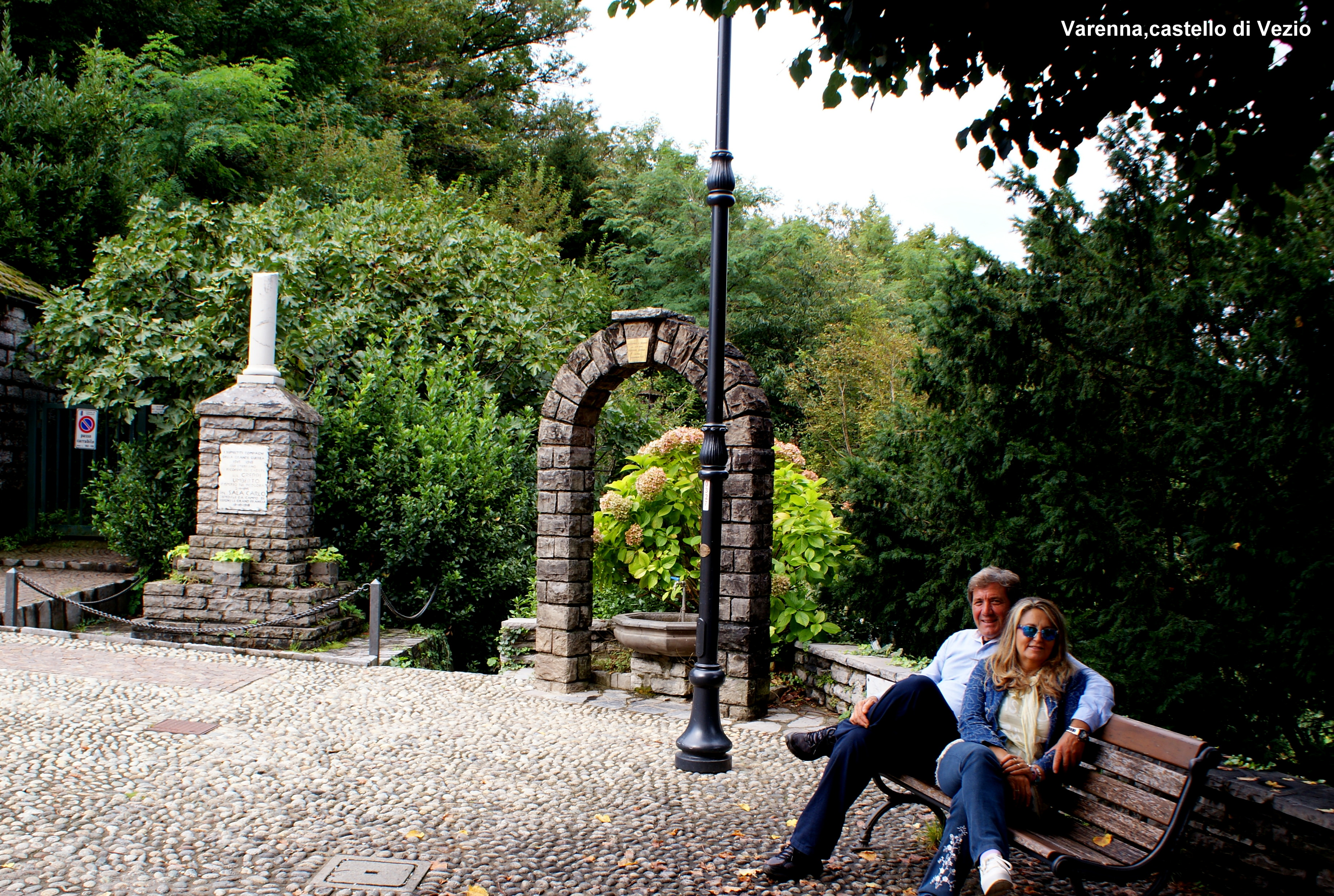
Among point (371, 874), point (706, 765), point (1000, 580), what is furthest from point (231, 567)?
point (1000, 580)

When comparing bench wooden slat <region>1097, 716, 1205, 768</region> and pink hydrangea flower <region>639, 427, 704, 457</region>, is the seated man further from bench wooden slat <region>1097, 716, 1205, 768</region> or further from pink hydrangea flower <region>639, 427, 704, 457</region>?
pink hydrangea flower <region>639, 427, 704, 457</region>

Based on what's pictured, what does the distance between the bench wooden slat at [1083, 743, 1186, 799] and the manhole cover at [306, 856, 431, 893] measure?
103 inches

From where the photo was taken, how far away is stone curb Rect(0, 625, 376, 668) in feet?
27.8

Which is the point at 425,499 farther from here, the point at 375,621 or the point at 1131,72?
the point at 1131,72

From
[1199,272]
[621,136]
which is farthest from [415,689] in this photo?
[621,136]

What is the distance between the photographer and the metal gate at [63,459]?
45.8 ft

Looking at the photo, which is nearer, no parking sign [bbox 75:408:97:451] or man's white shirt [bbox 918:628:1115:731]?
man's white shirt [bbox 918:628:1115:731]

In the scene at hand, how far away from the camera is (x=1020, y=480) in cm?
539

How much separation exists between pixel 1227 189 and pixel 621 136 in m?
29.1

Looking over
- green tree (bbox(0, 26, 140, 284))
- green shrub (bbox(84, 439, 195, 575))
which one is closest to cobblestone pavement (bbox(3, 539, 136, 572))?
green shrub (bbox(84, 439, 195, 575))

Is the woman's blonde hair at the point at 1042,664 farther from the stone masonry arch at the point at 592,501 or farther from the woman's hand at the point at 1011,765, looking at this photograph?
the stone masonry arch at the point at 592,501

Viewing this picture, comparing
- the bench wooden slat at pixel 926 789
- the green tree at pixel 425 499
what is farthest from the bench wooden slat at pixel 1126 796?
the green tree at pixel 425 499

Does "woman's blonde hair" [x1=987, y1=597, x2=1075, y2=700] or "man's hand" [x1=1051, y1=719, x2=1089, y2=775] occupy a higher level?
"woman's blonde hair" [x1=987, y1=597, x2=1075, y2=700]

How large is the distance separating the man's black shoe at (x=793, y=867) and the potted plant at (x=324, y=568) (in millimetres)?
7190
